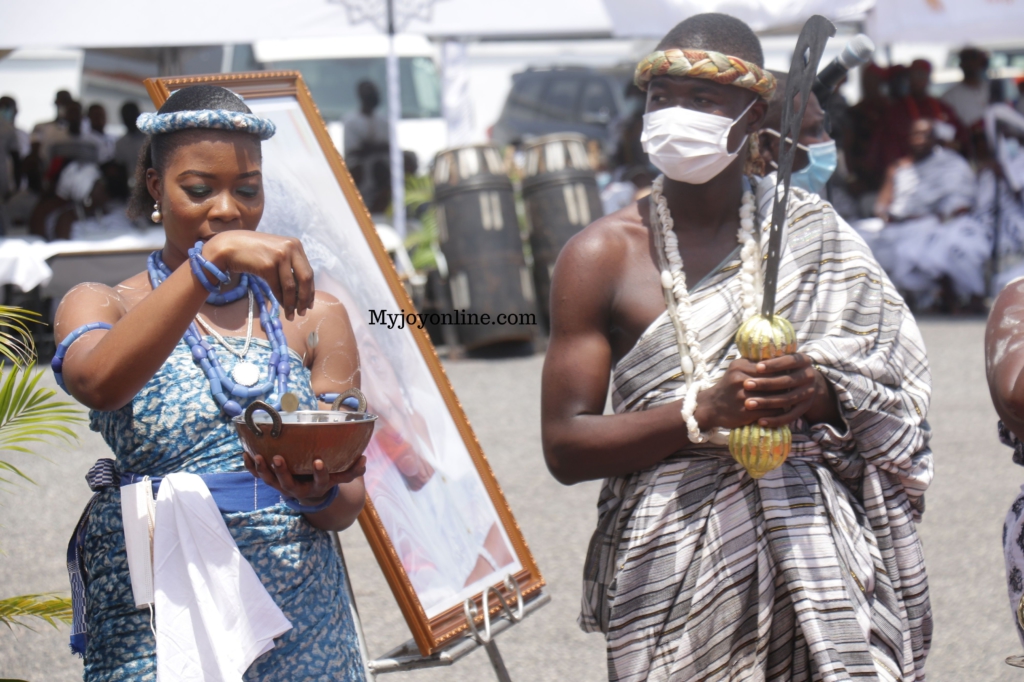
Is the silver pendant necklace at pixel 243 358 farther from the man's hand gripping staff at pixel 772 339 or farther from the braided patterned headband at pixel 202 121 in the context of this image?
the man's hand gripping staff at pixel 772 339

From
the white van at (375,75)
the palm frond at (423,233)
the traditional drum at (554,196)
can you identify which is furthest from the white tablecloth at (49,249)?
the white van at (375,75)

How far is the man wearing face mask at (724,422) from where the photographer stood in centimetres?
218

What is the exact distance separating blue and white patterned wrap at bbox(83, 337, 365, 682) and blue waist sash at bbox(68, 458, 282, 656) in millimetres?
15

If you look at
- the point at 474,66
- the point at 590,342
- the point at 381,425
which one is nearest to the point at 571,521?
the point at 381,425

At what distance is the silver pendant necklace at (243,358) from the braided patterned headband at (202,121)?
31cm

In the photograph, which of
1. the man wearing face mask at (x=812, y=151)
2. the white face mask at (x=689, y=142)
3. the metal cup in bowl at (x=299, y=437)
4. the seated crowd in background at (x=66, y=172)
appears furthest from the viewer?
the seated crowd in background at (x=66, y=172)

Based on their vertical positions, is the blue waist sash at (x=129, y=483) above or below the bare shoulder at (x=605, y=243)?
below

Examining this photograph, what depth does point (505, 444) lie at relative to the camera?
6.80m

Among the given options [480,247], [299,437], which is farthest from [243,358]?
[480,247]

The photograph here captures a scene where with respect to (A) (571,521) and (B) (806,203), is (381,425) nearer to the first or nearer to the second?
(B) (806,203)

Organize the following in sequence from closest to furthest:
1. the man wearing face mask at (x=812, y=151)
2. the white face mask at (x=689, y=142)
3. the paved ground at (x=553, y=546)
Result: the white face mask at (x=689, y=142)
the man wearing face mask at (x=812, y=151)
the paved ground at (x=553, y=546)

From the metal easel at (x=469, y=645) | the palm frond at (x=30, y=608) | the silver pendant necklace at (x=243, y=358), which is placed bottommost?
the metal easel at (x=469, y=645)

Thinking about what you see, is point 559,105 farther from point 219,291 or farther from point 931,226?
point 219,291

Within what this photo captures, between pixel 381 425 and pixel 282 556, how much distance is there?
0.67 metres
